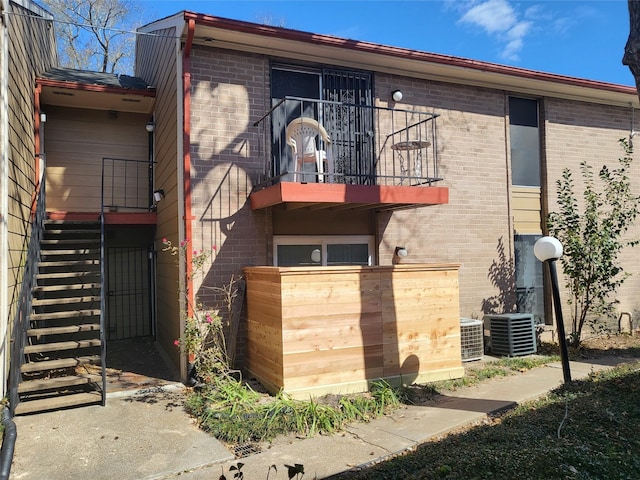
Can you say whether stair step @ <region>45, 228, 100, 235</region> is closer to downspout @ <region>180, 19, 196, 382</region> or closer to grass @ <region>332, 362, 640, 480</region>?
downspout @ <region>180, 19, 196, 382</region>

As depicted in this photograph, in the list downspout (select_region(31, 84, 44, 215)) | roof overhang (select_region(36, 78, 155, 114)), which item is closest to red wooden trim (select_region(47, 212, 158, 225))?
downspout (select_region(31, 84, 44, 215))

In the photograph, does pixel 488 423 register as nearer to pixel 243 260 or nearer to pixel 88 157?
pixel 243 260

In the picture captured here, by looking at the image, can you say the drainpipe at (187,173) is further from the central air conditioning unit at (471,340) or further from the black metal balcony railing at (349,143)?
the central air conditioning unit at (471,340)

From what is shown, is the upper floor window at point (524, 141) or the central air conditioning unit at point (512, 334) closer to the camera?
the central air conditioning unit at point (512, 334)

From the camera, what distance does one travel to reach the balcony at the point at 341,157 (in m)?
6.56

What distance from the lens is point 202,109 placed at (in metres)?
7.04

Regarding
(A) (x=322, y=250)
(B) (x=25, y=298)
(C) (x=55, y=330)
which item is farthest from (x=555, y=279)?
(B) (x=25, y=298)

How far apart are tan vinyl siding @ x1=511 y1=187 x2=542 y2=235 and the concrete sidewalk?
404 centimetres

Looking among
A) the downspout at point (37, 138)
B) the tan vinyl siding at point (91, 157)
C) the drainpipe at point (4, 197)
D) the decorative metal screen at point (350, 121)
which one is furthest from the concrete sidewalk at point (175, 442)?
the tan vinyl siding at point (91, 157)

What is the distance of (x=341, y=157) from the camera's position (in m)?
8.02

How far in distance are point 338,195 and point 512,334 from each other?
13.2 feet

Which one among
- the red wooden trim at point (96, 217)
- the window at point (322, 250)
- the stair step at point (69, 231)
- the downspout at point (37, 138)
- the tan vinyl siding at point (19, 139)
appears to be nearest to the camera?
the tan vinyl siding at point (19, 139)

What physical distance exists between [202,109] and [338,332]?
3.69 m

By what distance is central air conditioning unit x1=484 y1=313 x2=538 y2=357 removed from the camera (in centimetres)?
819
